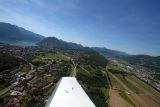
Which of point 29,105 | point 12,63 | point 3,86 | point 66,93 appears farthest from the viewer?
point 12,63

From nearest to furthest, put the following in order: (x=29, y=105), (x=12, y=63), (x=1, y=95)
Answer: (x=29, y=105) < (x=1, y=95) < (x=12, y=63)

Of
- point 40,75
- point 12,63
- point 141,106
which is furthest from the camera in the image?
point 12,63

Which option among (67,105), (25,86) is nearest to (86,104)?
(67,105)

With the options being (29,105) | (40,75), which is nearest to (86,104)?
(29,105)

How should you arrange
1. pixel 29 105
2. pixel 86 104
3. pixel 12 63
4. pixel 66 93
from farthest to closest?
1. pixel 12 63
2. pixel 29 105
3. pixel 66 93
4. pixel 86 104

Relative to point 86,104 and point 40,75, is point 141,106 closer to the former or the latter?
point 40,75

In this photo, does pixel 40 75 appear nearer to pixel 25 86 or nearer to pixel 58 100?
pixel 25 86

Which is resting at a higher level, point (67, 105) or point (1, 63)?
point (67, 105)

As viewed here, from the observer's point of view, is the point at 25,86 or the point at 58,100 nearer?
the point at 58,100

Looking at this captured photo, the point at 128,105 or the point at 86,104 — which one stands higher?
the point at 86,104
